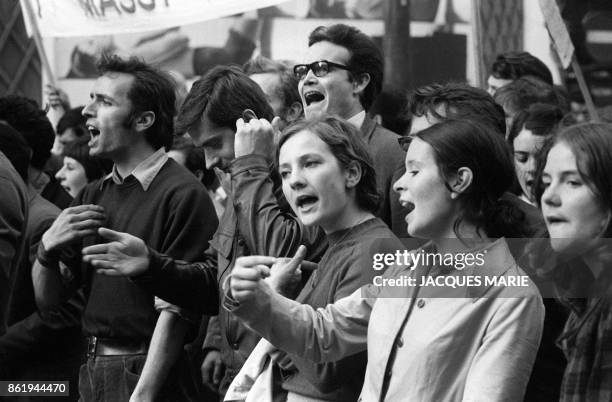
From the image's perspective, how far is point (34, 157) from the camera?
23.7 feet


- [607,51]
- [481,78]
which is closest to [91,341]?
[481,78]

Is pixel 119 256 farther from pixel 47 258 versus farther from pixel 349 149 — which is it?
pixel 349 149

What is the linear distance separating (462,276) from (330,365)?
1.87 ft

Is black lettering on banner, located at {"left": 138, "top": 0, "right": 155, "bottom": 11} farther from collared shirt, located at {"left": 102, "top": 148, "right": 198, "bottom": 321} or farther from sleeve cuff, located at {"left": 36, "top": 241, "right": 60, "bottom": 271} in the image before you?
sleeve cuff, located at {"left": 36, "top": 241, "right": 60, "bottom": 271}

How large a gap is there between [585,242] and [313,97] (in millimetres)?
2233

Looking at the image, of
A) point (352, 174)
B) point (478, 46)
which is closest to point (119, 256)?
point (352, 174)

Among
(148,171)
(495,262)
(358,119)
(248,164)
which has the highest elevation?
(358,119)

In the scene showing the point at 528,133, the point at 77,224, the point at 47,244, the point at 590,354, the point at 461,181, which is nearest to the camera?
the point at 590,354

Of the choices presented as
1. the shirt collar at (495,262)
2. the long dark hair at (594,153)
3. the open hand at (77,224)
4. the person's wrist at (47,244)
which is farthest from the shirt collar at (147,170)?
the long dark hair at (594,153)

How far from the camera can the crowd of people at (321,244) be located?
3582 millimetres

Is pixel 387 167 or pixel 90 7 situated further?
pixel 90 7

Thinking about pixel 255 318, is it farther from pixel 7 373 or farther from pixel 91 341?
pixel 7 373

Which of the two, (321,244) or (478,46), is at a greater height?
(478,46)

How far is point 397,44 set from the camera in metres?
11.2
